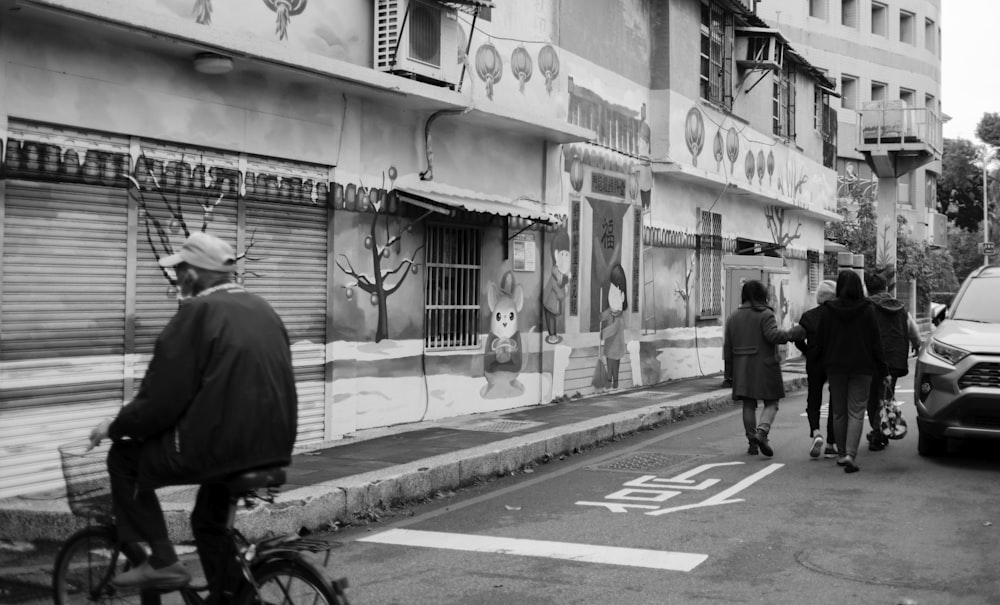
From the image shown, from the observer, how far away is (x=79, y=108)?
7863 millimetres

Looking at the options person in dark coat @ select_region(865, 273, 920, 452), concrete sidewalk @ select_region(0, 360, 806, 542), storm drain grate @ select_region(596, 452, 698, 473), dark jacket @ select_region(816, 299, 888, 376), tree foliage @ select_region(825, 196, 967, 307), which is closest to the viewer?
concrete sidewalk @ select_region(0, 360, 806, 542)

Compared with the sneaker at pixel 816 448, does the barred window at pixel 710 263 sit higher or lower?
higher

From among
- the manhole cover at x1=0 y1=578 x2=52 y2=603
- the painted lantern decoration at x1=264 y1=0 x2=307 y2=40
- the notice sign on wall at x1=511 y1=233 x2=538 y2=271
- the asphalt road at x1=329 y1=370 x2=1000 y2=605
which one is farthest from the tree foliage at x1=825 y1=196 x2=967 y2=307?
the manhole cover at x1=0 y1=578 x2=52 y2=603

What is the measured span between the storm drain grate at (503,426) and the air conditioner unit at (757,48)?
12.1m

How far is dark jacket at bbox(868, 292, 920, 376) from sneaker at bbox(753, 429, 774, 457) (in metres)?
1.61

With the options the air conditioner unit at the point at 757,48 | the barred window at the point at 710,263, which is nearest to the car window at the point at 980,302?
the barred window at the point at 710,263

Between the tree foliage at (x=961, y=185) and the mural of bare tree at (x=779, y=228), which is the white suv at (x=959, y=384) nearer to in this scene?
the mural of bare tree at (x=779, y=228)

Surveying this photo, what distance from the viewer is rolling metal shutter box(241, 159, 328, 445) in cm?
965

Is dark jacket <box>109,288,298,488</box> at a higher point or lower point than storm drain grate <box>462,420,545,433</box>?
higher

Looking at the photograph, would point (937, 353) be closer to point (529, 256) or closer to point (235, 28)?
point (529, 256)

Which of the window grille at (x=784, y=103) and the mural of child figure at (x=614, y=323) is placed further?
the window grille at (x=784, y=103)

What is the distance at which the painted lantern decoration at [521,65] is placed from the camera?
1348cm

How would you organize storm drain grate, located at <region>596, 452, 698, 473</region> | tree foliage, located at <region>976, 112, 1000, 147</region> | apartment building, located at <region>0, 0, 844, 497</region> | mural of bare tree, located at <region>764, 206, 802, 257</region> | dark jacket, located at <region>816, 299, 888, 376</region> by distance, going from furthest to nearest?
tree foliage, located at <region>976, 112, 1000, 147</region>, mural of bare tree, located at <region>764, 206, 802, 257</region>, storm drain grate, located at <region>596, 452, 698, 473</region>, dark jacket, located at <region>816, 299, 888, 376</region>, apartment building, located at <region>0, 0, 844, 497</region>

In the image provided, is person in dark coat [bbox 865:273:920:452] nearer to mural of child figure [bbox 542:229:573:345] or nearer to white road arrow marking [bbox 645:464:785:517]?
white road arrow marking [bbox 645:464:785:517]
